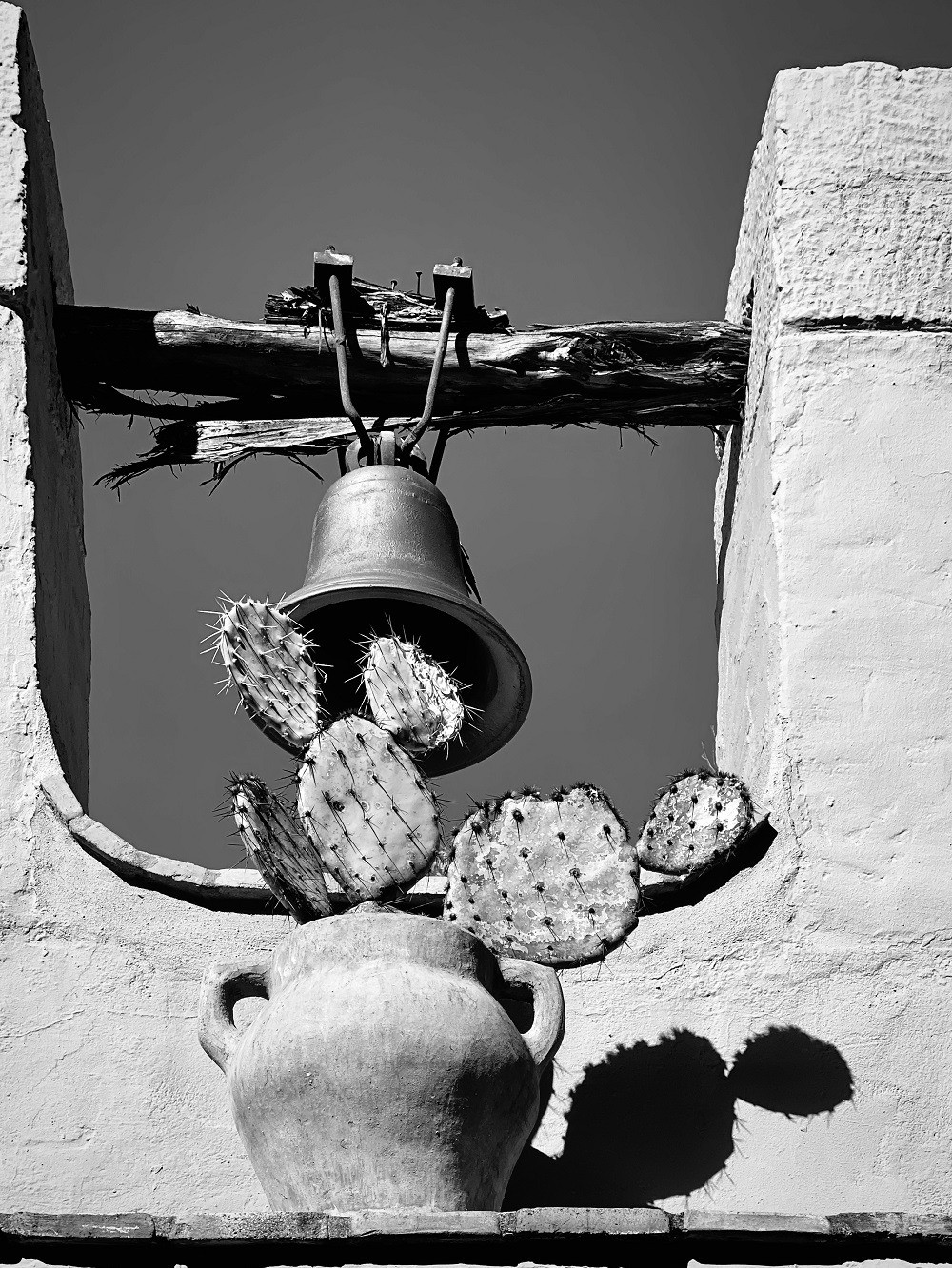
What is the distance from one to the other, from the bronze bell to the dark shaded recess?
2.71 feet

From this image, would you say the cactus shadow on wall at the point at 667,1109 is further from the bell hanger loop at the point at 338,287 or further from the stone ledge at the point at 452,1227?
the bell hanger loop at the point at 338,287

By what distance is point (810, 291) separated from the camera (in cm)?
387

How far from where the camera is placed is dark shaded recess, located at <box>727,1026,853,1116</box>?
301 centimetres

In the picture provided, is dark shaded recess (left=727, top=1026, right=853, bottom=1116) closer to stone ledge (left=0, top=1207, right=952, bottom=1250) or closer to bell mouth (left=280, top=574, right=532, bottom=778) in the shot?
stone ledge (left=0, top=1207, right=952, bottom=1250)

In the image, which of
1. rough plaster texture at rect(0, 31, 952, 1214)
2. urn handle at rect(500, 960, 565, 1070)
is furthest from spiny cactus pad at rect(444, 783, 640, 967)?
rough plaster texture at rect(0, 31, 952, 1214)

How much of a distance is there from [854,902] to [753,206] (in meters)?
1.81

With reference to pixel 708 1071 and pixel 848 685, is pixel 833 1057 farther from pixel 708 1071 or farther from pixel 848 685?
pixel 848 685

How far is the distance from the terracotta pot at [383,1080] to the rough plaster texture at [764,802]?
0.44m

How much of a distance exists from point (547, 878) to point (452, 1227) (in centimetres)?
77

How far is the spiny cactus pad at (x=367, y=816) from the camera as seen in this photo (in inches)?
114

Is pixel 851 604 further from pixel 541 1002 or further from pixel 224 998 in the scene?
pixel 224 998

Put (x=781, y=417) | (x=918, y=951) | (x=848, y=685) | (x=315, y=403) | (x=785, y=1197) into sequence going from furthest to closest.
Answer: (x=315, y=403) < (x=781, y=417) < (x=848, y=685) < (x=918, y=951) < (x=785, y=1197)

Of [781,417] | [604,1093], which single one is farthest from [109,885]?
[781,417]

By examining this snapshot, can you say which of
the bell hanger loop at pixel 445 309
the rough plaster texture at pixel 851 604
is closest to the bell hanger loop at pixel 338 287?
the bell hanger loop at pixel 445 309
